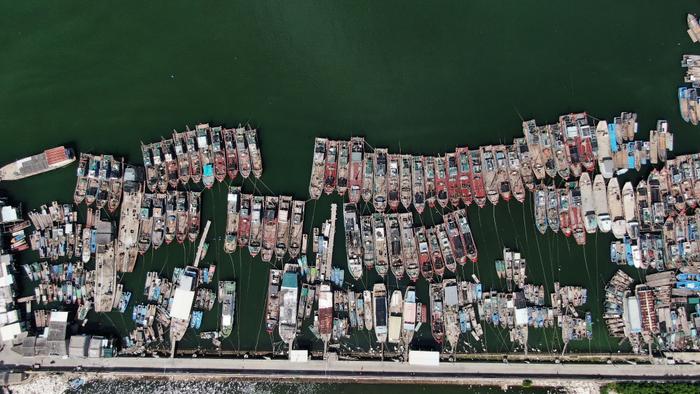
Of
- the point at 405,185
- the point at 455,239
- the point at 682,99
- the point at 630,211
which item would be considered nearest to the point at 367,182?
the point at 405,185

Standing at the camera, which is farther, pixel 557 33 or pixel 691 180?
pixel 557 33

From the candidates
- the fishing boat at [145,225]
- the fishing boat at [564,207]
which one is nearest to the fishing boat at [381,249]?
the fishing boat at [564,207]

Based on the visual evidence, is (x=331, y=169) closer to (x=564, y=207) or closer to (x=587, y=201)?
(x=564, y=207)

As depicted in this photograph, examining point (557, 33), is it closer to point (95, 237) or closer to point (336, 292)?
point (336, 292)

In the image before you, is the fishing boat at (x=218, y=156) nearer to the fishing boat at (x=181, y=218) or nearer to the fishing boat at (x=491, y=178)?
the fishing boat at (x=181, y=218)

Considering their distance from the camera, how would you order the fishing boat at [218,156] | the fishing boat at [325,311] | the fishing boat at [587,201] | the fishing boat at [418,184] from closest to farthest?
the fishing boat at [325,311]
the fishing boat at [587,201]
the fishing boat at [418,184]
the fishing boat at [218,156]

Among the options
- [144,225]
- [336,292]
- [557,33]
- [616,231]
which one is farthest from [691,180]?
[144,225]
